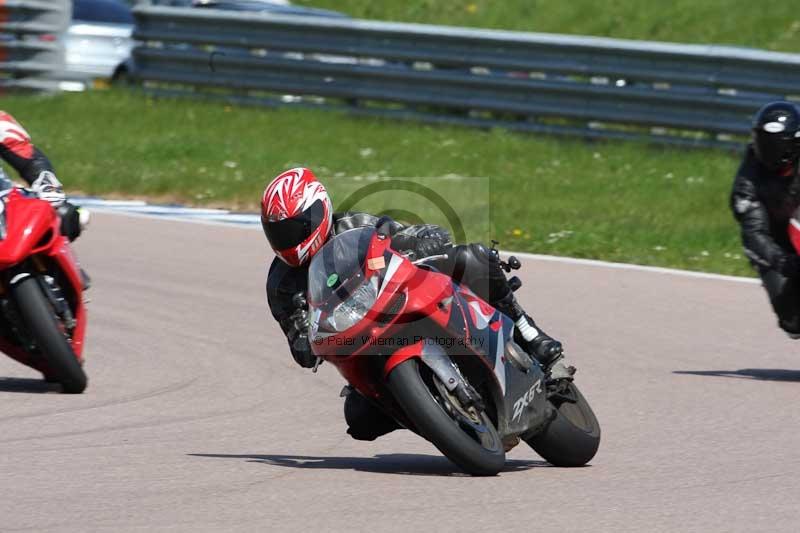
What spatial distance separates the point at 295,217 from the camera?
554 cm

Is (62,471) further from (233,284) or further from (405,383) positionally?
(233,284)

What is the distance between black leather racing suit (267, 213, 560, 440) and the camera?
562 cm

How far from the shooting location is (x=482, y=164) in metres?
15.2

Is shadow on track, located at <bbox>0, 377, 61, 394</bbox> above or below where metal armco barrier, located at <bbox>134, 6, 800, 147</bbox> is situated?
above

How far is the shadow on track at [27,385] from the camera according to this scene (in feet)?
25.5

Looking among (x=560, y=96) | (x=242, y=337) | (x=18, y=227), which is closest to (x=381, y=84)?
(x=560, y=96)

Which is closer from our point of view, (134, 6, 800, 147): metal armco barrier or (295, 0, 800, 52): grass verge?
(134, 6, 800, 147): metal armco barrier

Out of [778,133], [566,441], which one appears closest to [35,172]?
[566,441]

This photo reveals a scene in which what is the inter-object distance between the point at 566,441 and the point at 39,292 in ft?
9.09

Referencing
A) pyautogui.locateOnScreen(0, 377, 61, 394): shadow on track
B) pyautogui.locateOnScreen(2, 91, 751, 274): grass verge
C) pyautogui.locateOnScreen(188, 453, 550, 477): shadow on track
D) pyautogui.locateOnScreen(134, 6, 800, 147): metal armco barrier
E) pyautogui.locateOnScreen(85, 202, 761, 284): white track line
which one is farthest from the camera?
pyautogui.locateOnScreen(134, 6, 800, 147): metal armco barrier

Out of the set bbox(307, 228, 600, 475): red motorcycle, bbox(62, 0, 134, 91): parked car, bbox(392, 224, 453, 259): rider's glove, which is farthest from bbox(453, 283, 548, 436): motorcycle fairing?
bbox(62, 0, 134, 91): parked car

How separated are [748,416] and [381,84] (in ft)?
34.1

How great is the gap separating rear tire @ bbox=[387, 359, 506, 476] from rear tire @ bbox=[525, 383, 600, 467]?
23.6 inches

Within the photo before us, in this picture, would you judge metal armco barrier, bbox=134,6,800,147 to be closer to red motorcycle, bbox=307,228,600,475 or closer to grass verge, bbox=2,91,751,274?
grass verge, bbox=2,91,751,274
